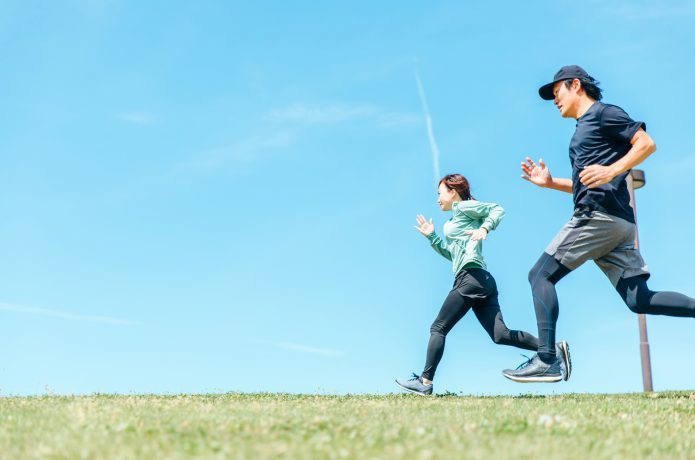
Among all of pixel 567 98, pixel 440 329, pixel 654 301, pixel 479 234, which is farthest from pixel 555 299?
pixel 567 98

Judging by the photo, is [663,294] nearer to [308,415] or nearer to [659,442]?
[659,442]

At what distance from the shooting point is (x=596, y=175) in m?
8.27

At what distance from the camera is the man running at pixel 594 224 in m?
8.59

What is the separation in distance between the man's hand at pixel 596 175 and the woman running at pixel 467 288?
198 cm

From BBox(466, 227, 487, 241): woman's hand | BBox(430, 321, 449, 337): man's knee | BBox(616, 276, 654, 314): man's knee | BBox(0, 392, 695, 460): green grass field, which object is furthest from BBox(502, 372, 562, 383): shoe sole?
BBox(466, 227, 487, 241): woman's hand

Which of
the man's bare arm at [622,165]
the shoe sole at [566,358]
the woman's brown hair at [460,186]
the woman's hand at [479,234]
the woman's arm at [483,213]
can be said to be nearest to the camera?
the man's bare arm at [622,165]

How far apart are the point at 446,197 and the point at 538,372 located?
304 cm

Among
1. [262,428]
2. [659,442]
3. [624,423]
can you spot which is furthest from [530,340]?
[262,428]

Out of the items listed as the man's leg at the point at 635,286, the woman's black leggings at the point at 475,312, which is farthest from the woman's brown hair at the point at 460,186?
the man's leg at the point at 635,286

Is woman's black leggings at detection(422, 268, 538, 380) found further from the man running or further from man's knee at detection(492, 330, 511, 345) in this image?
the man running

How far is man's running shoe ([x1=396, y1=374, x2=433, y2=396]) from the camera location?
35.0 ft

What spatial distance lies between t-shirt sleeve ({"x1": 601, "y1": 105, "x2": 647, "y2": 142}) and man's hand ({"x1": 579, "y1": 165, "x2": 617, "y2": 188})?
552 millimetres

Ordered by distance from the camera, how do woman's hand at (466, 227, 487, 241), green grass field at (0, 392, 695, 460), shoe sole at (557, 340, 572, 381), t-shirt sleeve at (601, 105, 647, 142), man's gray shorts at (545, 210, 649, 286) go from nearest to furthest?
1. green grass field at (0, 392, 695, 460)
2. t-shirt sleeve at (601, 105, 647, 142)
3. man's gray shorts at (545, 210, 649, 286)
4. shoe sole at (557, 340, 572, 381)
5. woman's hand at (466, 227, 487, 241)

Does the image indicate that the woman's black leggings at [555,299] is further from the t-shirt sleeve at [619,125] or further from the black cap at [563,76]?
the black cap at [563,76]
